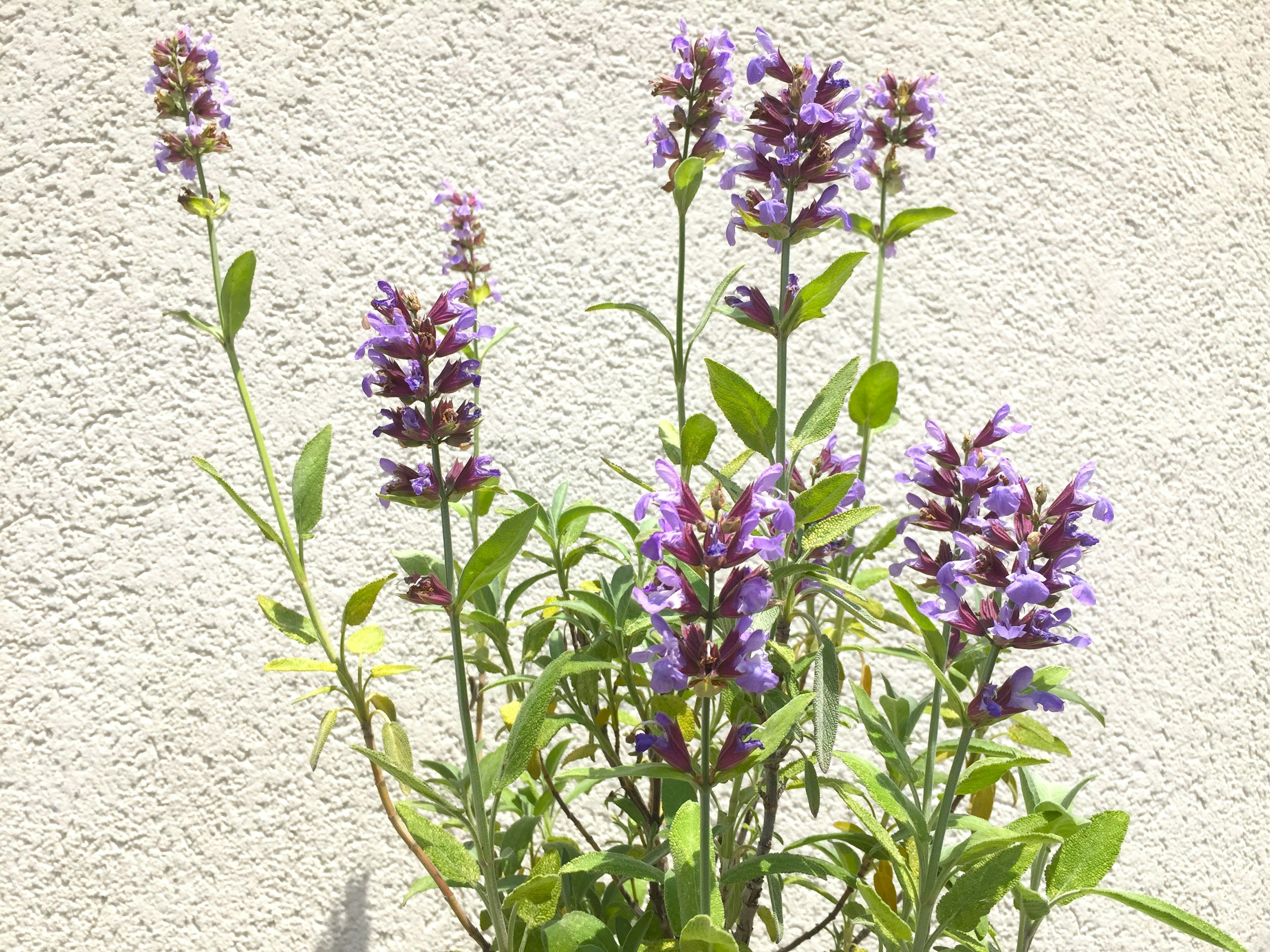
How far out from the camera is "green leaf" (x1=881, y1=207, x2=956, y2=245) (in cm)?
74

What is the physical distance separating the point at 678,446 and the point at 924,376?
0.55m

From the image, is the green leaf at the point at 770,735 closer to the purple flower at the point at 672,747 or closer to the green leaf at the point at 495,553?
the purple flower at the point at 672,747

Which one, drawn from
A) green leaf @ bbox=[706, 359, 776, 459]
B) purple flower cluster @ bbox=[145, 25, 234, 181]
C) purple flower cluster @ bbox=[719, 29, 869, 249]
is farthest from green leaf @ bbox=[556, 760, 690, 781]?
purple flower cluster @ bbox=[145, 25, 234, 181]

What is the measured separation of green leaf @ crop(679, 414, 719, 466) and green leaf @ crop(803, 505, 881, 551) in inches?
3.4

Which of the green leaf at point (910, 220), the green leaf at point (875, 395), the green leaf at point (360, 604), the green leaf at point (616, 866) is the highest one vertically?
the green leaf at point (910, 220)

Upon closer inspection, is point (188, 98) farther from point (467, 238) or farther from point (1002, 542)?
point (1002, 542)

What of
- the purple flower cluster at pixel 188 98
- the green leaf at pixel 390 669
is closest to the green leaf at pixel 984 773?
the green leaf at pixel 390 669

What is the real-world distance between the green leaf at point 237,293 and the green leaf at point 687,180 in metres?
0.31

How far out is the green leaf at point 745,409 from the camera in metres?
0.60

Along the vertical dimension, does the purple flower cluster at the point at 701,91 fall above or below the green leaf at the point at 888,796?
above

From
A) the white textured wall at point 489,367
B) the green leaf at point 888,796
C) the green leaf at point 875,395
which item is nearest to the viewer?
the green leaf at point 888,796

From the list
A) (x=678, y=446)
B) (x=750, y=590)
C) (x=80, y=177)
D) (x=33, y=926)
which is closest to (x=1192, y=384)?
(x=678, y=446)

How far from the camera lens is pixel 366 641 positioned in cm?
79

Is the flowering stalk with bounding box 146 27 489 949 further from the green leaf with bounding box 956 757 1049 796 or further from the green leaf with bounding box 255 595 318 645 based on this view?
the green leaf with bounding box 956 757 1049 796
